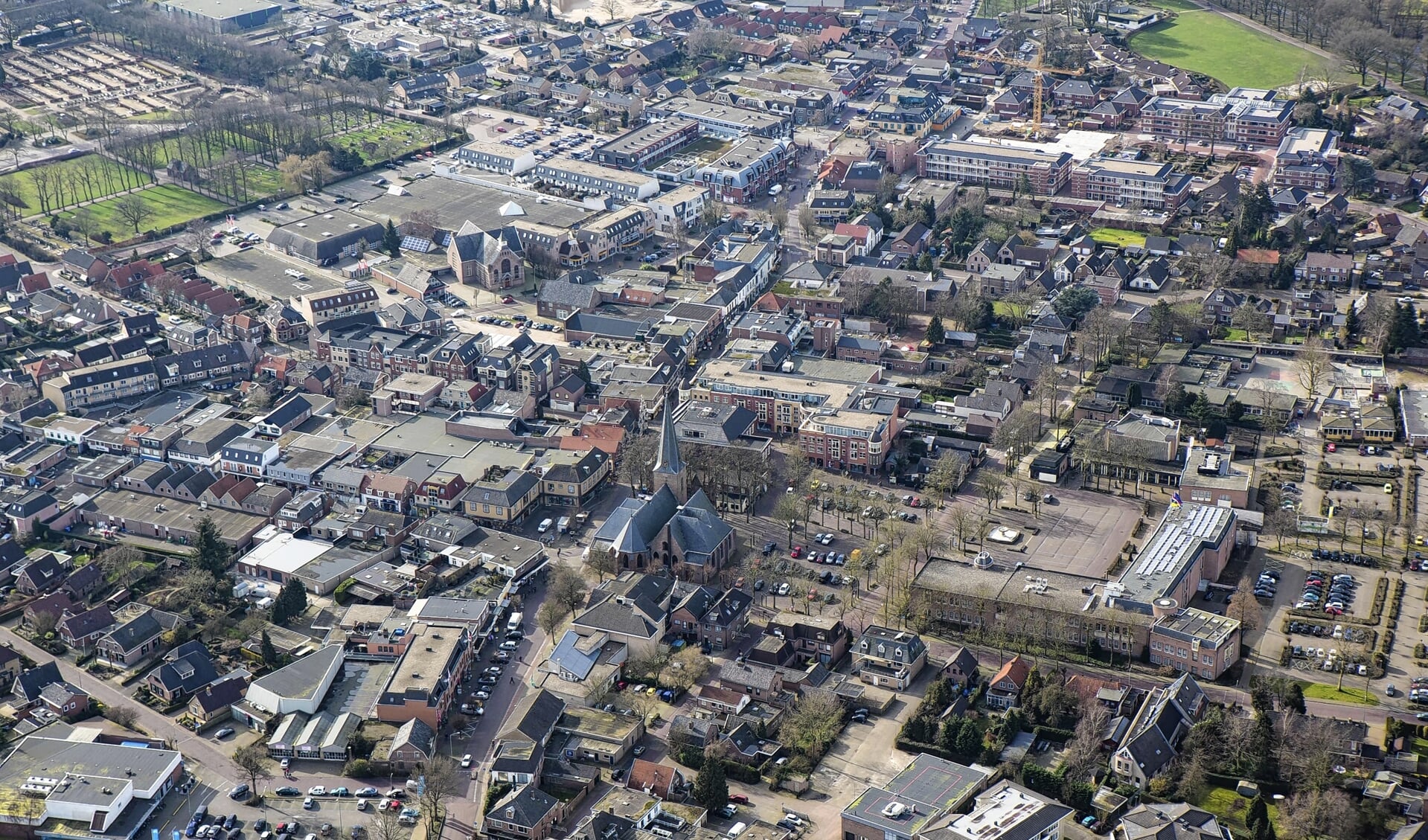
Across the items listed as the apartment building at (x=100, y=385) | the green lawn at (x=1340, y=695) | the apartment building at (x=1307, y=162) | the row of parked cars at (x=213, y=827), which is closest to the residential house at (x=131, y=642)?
the row of parked cars at (x=213, y=827)

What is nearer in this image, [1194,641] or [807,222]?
[1194,641]

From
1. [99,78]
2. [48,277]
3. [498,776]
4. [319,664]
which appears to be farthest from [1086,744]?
[99,78]

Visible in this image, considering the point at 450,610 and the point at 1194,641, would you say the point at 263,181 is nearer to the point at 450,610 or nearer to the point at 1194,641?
the point at 450,610

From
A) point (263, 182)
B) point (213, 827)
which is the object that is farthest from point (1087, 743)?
point (263, 182)

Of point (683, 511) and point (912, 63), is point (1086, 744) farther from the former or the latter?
point (912, 63)

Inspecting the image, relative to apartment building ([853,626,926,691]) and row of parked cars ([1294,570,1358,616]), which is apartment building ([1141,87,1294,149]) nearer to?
row of parked cars ([1294,570,1358,616])
